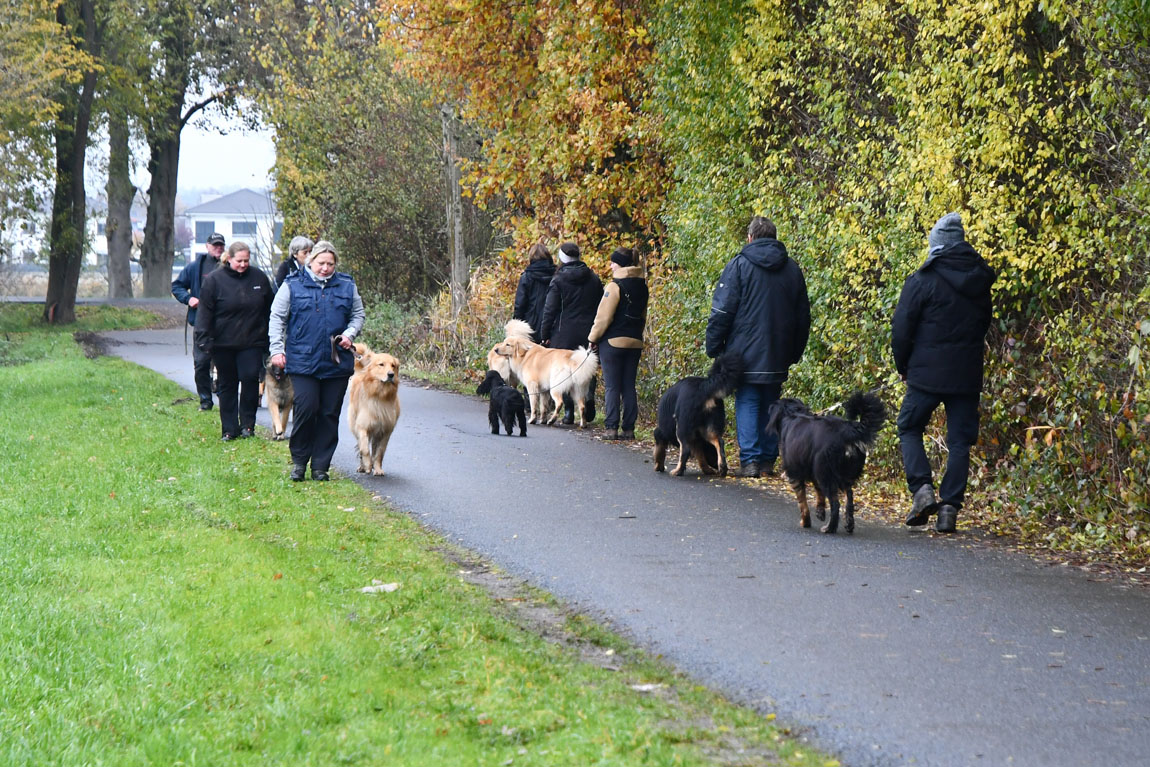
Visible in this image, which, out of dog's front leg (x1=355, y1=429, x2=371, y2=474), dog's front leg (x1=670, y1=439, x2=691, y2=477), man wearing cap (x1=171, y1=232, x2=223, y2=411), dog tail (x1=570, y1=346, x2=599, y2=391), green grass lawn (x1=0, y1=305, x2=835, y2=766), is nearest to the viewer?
green grass lawn (x1=0, y1=305, x2=835, y2=766)

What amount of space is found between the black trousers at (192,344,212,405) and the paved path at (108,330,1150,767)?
5.20 m

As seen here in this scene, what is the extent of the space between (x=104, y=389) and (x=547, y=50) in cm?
824

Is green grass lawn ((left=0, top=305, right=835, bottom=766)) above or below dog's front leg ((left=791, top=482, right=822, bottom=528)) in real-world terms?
below

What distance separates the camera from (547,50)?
1700 cm

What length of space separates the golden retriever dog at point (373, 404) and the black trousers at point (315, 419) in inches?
12.6

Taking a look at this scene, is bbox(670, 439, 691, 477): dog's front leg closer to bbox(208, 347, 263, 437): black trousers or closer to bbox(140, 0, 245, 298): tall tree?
bbox(208, 347, 263, 437): black trousers

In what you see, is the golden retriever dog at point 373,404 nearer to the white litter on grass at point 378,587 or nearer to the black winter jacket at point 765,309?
the black winter jacket at point 765,309

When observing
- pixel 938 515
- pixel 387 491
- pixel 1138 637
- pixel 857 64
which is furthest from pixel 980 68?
pixel 387 491

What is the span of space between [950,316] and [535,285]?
27.1 feet

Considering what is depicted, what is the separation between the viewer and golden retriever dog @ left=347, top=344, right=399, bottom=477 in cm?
1106

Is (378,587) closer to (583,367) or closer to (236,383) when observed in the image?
(236,383)

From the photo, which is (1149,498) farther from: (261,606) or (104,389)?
(104,389)

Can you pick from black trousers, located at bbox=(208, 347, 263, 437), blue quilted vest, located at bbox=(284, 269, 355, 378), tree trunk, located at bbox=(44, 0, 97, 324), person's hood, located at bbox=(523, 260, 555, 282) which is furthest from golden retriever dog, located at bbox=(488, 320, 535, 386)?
tree trunk, located at bbox=(44, 0, 97, 324)

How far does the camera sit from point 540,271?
53.1 feet
